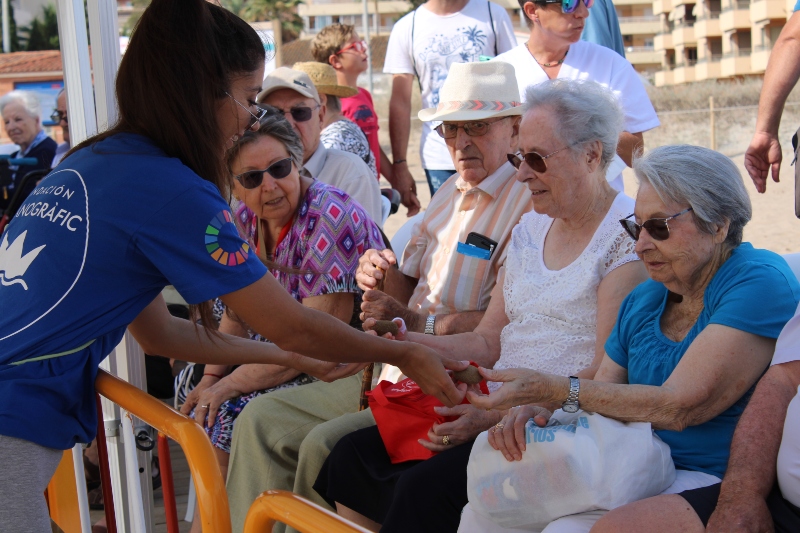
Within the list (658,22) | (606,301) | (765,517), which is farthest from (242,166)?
(658,22)

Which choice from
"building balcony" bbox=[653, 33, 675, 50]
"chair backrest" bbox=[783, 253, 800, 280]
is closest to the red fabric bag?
"chair backrest" bbox=[783, 253, 800, 280]

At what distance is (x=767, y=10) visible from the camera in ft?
164

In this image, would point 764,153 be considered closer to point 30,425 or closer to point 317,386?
point 317,386

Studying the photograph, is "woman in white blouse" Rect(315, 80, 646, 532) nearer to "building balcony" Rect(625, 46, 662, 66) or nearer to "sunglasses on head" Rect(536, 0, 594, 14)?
"sunglasses on head" Rect(536, 0, 594, 14)

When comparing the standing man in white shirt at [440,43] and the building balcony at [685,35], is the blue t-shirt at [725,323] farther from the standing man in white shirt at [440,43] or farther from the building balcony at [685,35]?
the building balcony at [685,35]

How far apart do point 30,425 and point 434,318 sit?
172cm

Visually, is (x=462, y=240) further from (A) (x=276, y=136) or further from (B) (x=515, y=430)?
(B) (x=515, y=430)

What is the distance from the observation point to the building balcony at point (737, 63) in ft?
182

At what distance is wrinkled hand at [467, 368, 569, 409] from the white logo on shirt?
1.10 metres

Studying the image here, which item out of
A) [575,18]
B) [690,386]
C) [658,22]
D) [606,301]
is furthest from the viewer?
[658,22]

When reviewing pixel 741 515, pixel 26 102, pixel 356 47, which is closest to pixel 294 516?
pixel 741 515

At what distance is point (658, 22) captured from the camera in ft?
244

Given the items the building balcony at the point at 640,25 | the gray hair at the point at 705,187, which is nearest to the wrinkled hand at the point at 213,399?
the gray hair at the point at 705,187

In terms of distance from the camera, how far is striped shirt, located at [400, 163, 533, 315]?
3.32 metres
